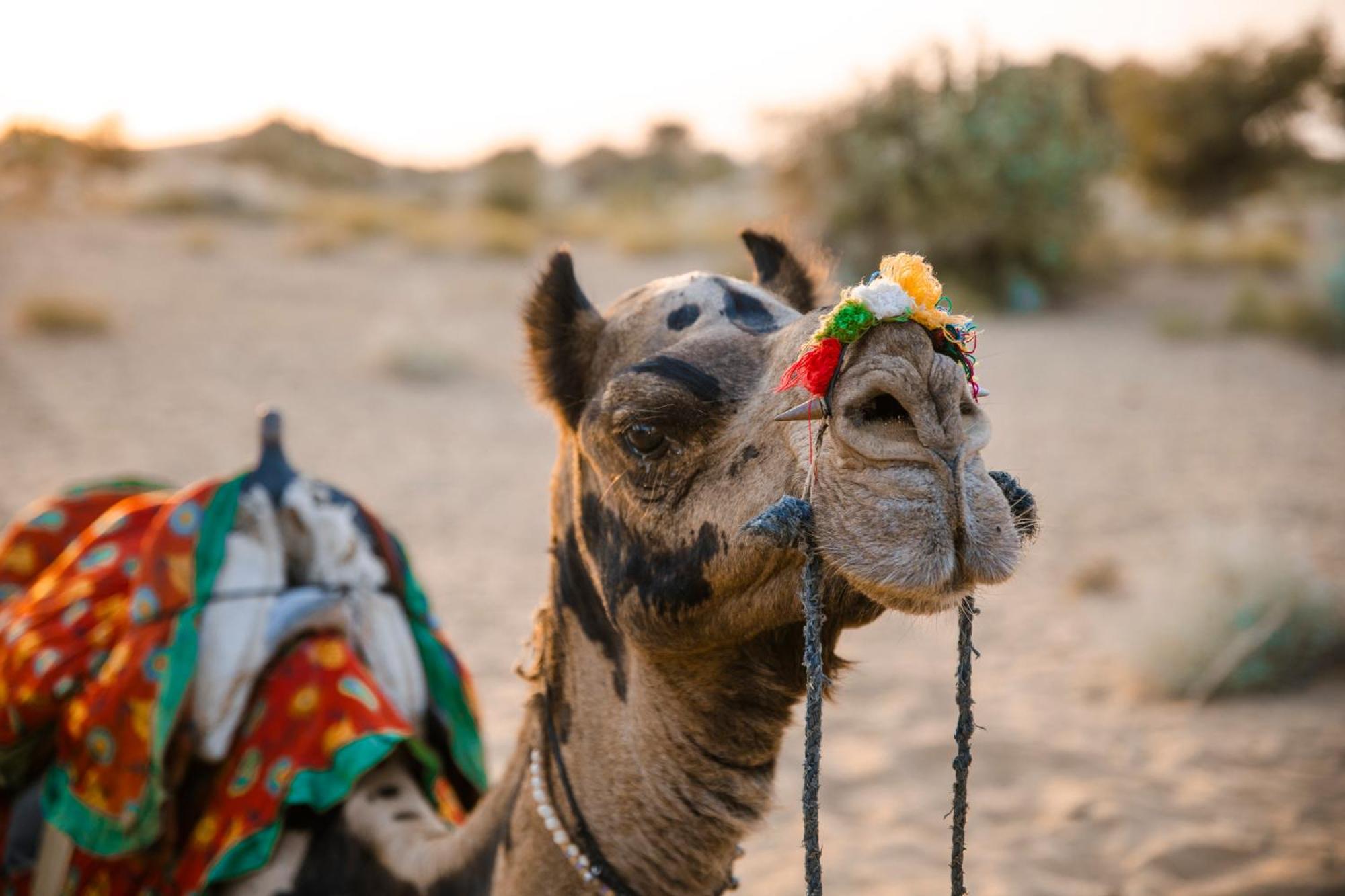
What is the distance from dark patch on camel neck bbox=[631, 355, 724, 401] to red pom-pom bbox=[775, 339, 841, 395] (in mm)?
260

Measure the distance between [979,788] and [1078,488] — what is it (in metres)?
4.79

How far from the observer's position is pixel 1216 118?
72.2ft

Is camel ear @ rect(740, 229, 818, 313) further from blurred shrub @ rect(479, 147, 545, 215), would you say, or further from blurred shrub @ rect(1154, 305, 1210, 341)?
blurred shrub @ rect(479, 147, 545, 215)

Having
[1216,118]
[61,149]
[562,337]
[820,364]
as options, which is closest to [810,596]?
[820,364]

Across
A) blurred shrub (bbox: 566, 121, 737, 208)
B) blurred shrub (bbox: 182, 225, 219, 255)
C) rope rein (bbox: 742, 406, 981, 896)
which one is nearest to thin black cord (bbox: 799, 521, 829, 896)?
rope rein (bbox: 742, 406, 981, 896)

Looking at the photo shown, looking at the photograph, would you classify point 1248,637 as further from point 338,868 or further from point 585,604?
point 338,868

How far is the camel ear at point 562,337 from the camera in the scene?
6.31 ft

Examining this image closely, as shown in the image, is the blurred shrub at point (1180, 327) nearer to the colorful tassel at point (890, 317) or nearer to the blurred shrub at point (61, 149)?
the colorful tassel at point (890, 317)

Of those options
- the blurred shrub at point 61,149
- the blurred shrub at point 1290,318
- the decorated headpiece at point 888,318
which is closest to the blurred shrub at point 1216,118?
the blurred shrub at point 1290,318

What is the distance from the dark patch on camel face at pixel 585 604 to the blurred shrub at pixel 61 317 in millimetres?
12194

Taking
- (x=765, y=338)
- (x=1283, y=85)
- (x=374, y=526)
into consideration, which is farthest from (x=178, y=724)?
(x=1283, y=85)

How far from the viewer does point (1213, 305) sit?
14.6 m

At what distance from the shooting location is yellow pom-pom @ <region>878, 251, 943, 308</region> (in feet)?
4.26

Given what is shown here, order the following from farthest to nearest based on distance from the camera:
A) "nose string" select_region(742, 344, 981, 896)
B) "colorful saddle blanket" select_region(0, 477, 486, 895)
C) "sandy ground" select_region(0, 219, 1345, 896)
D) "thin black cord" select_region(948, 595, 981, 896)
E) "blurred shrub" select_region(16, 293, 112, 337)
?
1. "blurred shrub" select_region(16, 293, 112, 337)
2. "sandy ground" select_region(0, 219, 1345, 896)
3. "colorful saddle blanket" select_region(0, 477, 486, 895)
4. "thin black cord" select_region(948, 595, 981, 896)
5. "nose string" select_region(742, 344, 981, 896)
